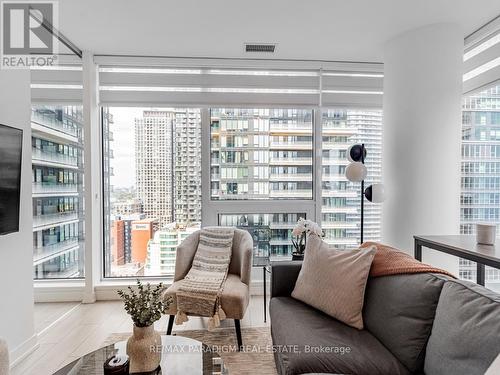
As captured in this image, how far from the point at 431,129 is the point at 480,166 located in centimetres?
79

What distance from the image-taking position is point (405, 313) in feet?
4.42

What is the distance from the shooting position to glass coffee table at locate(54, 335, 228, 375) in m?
1.30

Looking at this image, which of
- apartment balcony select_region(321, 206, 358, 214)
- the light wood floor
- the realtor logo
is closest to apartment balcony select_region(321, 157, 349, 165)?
apartment balcony select_region(321, 206, 358, 214)

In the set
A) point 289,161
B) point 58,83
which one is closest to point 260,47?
point 289,161

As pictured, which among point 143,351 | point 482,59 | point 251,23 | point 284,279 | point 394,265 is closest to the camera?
point 143,351

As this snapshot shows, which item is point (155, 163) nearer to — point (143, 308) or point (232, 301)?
point (232, 301)

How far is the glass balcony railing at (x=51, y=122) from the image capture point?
9.97 feet

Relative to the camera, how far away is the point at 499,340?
95cm

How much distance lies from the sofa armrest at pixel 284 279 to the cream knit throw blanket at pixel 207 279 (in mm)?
431

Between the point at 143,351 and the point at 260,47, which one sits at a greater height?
the point at 260,47

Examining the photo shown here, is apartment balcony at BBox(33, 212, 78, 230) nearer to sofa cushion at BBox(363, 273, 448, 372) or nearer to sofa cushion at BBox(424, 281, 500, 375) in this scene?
sofa cushion at BBox(363, 273, 448, 372)

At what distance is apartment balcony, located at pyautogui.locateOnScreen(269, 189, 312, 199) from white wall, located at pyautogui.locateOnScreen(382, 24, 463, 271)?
1050 millimetres

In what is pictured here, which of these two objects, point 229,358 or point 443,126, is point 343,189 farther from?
point 229,358

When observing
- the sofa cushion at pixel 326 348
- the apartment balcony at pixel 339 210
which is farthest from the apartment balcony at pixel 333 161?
the sofa cushion at pixel 326 348
